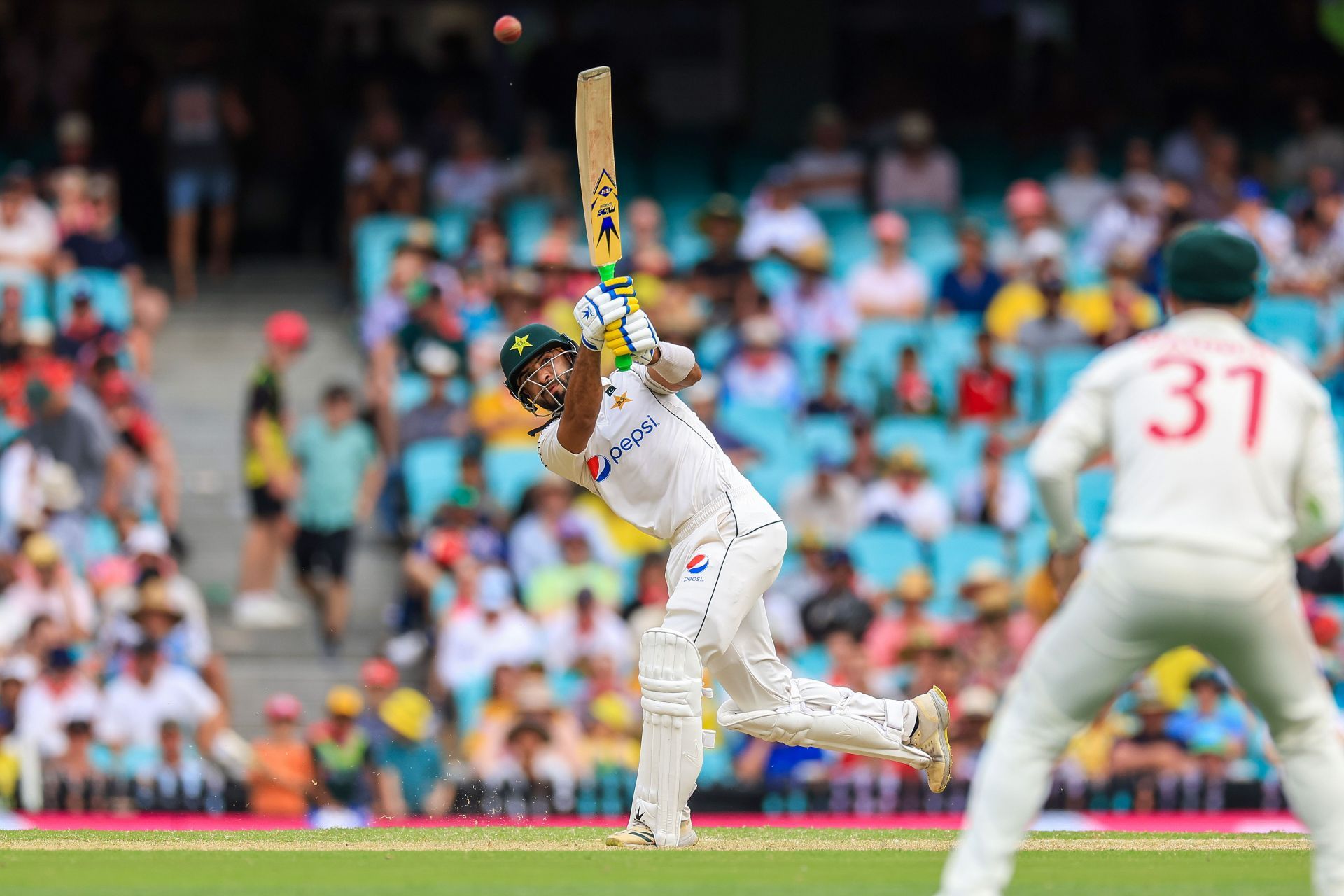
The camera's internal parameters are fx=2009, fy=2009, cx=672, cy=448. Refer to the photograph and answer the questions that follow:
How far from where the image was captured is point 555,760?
36.7 feet

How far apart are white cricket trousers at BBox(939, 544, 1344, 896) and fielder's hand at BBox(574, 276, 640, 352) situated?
2.25 m

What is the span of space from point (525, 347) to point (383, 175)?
933cm

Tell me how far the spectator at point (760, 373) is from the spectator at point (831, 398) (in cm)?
16

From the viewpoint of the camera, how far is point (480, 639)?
12.2 metres

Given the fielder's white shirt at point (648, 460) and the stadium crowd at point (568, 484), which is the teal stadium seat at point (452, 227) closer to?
the stadium crowd at point (568, 484)

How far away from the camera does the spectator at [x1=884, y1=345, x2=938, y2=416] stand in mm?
14438

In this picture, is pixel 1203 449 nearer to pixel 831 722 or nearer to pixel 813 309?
pixel 831 722

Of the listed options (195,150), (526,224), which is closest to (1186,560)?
(526,224)

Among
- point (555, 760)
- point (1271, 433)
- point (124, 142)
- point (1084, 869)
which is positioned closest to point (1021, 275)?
point (555, 760)

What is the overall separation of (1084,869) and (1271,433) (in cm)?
201

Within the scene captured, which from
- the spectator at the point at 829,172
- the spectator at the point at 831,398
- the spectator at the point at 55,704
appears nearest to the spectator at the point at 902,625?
the spectator at the point at 831,398

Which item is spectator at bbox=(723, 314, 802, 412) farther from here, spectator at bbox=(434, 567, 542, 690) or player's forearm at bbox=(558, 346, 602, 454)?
player's forearm at bbox=(558, 346, 602, 454)

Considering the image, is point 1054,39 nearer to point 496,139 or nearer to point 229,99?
→ point 496,139

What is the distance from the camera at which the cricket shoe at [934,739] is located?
758 cm
